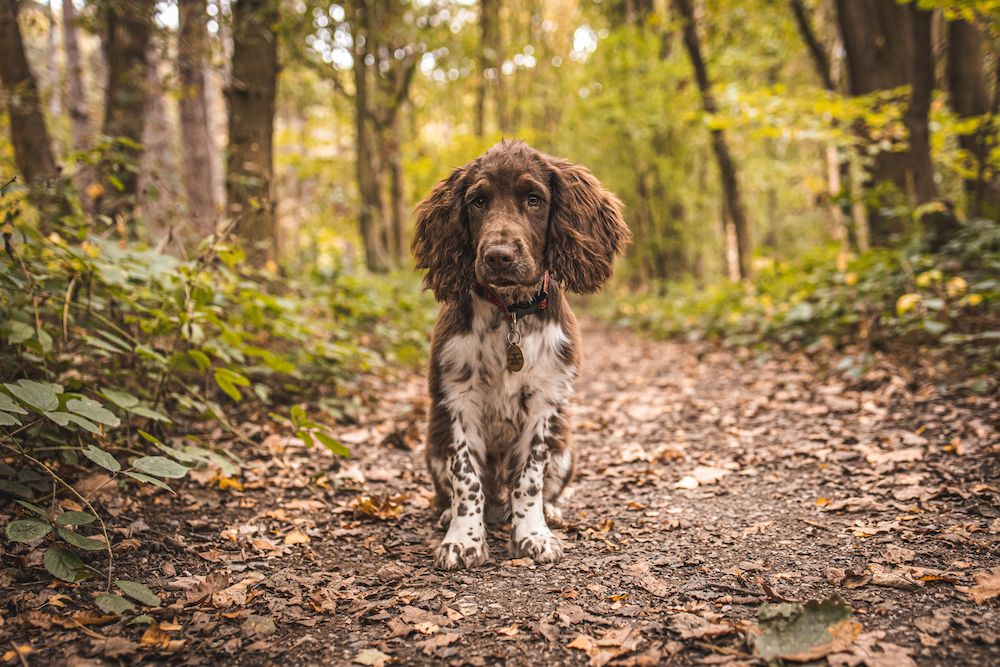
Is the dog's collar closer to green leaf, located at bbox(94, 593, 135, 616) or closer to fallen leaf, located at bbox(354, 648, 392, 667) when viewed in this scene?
fallen leaf, located at bbox(354, 648, 392, 667)

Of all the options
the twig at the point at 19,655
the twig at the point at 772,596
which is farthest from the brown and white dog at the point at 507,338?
the twig at the point at 19,655

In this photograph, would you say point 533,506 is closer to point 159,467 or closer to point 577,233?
point 577,233

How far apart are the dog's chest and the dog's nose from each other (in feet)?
1.31

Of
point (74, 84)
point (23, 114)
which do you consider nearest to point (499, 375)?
point (23, 114)

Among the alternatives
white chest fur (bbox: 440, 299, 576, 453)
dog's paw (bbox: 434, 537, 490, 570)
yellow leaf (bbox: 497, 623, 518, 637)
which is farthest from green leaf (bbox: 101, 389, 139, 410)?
yellow leaf (bbox: 497, 623, 518, 637)

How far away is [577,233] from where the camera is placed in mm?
3486

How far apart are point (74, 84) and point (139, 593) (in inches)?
503

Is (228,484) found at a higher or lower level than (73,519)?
lower

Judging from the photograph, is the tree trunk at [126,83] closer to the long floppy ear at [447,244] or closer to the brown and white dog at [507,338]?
the long floppy ear at [447,244]

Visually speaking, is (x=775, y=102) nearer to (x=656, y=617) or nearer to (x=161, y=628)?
(x=656, y=617)

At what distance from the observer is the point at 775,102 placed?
828 cm

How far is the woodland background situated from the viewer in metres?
3.41

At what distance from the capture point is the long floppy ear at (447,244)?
3.47 metres

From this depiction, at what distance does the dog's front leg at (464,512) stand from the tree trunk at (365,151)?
884 centimetres
